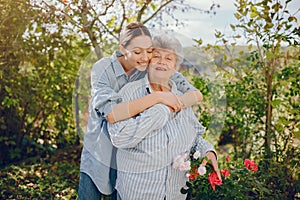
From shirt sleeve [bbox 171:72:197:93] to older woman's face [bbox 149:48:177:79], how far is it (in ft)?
0.31

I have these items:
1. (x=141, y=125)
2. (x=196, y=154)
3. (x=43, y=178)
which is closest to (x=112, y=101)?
(x=141, y=125)

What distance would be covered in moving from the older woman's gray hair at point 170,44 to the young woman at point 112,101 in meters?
0.03

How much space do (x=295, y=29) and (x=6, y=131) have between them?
133 inches

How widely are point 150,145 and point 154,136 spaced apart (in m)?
0.04

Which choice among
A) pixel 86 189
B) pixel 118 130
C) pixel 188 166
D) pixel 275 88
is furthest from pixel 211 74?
pixel 275 88

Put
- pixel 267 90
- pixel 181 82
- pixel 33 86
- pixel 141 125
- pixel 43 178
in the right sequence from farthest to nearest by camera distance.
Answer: pixel 33 86 < pixel 43 178 < pixel 267 90 < pixel 181 82 < pixel 141 125

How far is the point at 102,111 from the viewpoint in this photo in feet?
6.27

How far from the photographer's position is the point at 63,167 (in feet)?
16.1

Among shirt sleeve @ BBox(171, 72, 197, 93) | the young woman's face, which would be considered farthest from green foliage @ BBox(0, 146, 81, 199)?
the young woman's face

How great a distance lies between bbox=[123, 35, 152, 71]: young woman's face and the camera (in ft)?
6.09

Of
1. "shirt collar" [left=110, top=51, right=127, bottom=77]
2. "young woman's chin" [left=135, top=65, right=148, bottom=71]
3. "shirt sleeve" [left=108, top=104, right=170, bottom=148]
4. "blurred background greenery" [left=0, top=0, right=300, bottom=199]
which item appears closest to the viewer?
"shirt sleeve" [left=108, top=104, right=170, bottom=148]

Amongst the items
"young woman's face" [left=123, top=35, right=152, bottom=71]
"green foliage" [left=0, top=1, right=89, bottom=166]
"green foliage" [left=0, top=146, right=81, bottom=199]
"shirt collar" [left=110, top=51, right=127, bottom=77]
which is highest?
"young woman's face" [left=123, top=35, right=152, bottom=71]

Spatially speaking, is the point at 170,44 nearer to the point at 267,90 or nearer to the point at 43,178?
the point at 267,90

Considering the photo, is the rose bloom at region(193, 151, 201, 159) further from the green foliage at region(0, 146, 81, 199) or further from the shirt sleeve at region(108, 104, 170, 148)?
the green foliage at region(0, 146, 81, 199)
